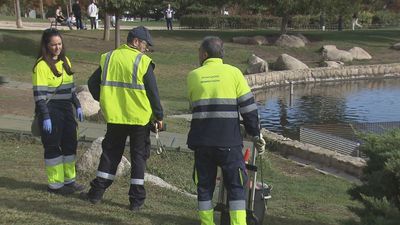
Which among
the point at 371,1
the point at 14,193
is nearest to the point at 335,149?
the point at 14,193

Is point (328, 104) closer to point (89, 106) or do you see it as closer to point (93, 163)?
point (89, 106)

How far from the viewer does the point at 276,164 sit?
10.7 meters

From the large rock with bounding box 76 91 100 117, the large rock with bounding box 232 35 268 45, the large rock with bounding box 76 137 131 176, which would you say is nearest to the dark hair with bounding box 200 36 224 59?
the large rock with bounding box 76 137 131 176

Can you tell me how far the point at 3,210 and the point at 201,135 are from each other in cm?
207

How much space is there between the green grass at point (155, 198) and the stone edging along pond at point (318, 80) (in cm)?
71

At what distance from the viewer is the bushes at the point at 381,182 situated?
4715 millimetres

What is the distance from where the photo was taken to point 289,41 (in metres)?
30.8

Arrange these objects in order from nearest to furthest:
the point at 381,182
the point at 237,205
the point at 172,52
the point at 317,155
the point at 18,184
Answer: the point at 381,182 → the point at 237,205 → the point at 18,184 → the point at 317,155 → the point at 172,52

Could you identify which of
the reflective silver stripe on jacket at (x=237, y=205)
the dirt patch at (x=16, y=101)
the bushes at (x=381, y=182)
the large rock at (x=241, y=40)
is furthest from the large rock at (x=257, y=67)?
the reflective silver stripe on jacket at (x=237, y=205)

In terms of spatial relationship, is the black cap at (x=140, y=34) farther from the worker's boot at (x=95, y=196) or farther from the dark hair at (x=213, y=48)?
the worker's boot at (x=95, y=196)

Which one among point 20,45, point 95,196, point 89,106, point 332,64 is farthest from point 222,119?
point 332,64

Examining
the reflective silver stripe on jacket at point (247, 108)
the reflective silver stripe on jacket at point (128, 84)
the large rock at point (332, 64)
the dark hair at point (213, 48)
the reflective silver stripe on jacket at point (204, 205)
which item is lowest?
the large rock at point (332, 64)

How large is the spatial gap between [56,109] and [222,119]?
211 cm

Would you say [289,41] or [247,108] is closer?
[247,108]
